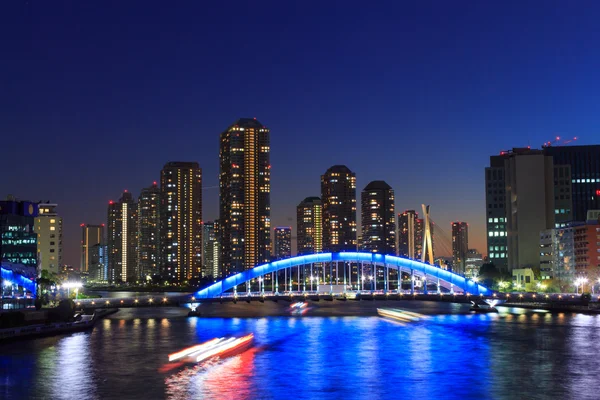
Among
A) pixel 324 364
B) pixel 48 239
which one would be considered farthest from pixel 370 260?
pixel 48 239

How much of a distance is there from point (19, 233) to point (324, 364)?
11453 centimetres

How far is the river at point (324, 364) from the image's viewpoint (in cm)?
4578

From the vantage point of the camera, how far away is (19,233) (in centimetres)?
15500

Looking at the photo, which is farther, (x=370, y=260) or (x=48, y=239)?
(x=48, y=239)

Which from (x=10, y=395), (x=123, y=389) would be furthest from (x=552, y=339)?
(x=10, y=395)

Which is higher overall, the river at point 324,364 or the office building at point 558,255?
the office building at point 558,255

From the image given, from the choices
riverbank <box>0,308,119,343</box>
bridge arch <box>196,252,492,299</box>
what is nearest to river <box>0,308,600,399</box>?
riverbank <box>0,308,119,343</box>

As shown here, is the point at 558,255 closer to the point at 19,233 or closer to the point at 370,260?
the point at 370,260

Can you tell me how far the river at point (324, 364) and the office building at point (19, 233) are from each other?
64.6 metres

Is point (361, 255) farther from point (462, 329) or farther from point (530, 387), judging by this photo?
point (530, 387)

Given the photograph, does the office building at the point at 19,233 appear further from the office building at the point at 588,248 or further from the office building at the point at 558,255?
the office building at the point at 588,248

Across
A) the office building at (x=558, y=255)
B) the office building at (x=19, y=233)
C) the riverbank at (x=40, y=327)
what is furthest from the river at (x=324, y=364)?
the office building at (x=558, y=255)

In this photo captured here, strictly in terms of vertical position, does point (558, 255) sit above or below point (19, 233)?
below

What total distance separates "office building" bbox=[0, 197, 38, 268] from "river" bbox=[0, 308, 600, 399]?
64570 mm
